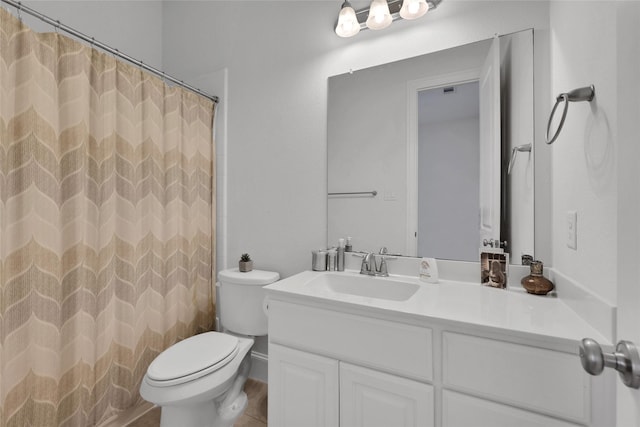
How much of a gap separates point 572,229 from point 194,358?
1.56m

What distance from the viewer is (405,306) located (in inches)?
41.0

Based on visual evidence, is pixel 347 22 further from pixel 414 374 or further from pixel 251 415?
pixel 251 415

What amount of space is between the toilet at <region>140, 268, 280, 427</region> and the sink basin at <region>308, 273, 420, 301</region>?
0.35 m

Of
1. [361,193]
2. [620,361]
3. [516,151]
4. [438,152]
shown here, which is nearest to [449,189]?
[438,152]

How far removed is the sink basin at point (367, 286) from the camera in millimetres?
1353

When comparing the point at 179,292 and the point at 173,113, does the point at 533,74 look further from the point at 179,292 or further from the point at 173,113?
the point at 179,292

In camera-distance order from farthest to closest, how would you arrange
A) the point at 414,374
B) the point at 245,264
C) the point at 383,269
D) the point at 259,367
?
the point at 259,367, the point at 245,264, the point at 383,269, the point at 414,374

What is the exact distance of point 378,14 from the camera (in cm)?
144

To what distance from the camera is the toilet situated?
1.24 meters

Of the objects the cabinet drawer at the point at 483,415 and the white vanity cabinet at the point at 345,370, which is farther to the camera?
the white vanity cabinet at the point at 345,370

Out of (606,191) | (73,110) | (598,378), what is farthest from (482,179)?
(73,110)

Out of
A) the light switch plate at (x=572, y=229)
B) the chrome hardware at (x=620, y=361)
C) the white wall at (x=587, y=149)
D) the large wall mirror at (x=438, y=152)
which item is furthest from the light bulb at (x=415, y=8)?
the chrome hardware at (x=620, y=361)

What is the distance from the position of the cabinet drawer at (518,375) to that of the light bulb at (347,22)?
1.44 meters

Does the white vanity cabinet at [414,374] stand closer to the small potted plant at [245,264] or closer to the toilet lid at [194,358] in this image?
the toilet lid at [194,358]
